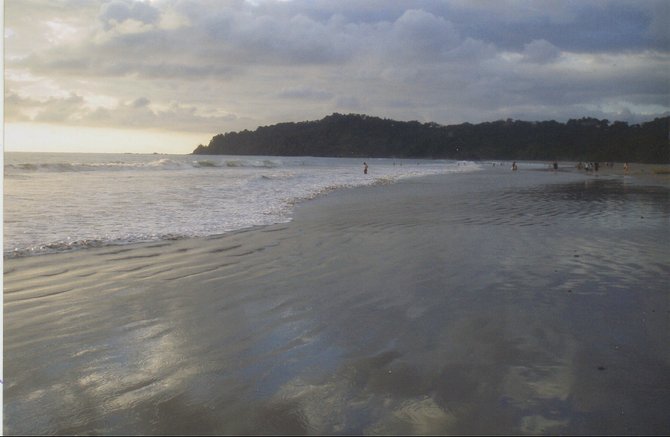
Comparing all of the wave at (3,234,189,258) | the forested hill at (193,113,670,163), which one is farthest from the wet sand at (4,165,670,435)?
the forested hill at (193,113,670,163)

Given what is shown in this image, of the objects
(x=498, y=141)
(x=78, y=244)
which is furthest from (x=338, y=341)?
(x=498, y=141)

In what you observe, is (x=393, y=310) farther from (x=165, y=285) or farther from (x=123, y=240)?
(x=123, y=240)

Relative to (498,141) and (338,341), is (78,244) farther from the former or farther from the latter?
(498,141)

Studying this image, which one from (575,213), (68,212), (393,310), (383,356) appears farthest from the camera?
(575,213)

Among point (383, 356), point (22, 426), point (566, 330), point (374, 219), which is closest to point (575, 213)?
point (374, 219)

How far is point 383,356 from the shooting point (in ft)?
13.4

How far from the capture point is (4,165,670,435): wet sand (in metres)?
3.17

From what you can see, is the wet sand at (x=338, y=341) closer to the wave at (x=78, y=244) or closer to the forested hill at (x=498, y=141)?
the wave at (x=78, y=244)

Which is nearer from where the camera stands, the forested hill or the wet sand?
the wet sand

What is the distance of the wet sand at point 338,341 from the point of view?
3.17 meters

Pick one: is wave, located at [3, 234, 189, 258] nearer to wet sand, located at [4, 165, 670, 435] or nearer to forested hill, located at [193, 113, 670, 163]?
wet sand, located at [4, 165, 670, 435]

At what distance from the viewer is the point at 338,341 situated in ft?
14.6

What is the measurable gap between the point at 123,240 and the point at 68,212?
5.06 metres

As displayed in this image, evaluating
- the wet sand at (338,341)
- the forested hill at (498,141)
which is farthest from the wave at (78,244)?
the forested hill at (498,141)
